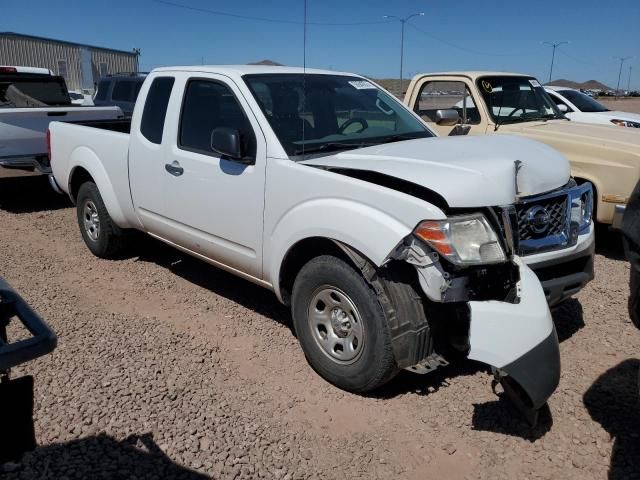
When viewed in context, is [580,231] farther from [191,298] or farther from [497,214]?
[191,298]

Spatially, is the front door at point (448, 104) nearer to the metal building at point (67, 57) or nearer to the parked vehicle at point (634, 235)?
the parked vehicle at point (634, 235)

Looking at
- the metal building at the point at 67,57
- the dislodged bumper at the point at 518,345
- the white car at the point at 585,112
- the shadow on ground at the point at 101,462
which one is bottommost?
the shadow on ground at the point at 101,462

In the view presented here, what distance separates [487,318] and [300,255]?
1344 millimetres

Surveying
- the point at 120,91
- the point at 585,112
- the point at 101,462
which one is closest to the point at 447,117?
the point at 101,462

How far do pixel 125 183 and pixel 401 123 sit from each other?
2536 millimetres

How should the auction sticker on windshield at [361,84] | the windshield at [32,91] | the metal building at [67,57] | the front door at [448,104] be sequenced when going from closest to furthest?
1. the auction sticker on windshield at [361,84]
2. the front door at [448,104]
3. the windshield at [32,91]
4. the metal building at [67,57]

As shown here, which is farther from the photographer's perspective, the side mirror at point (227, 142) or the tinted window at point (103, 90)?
the tinted window at point (103, 90)

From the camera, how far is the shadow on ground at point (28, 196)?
8.65 metres

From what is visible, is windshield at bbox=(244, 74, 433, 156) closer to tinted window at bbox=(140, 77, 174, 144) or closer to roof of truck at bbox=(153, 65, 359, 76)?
roof of truck at bbox=(153, 65, 359, 76)

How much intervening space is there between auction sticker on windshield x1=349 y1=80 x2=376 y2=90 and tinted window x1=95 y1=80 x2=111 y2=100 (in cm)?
1076

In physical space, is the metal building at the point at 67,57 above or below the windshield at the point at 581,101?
above

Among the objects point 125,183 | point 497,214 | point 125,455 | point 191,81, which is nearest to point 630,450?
point 497,214

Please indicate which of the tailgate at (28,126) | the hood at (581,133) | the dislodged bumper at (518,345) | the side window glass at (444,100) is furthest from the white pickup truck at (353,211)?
the tailgate at (28,126)

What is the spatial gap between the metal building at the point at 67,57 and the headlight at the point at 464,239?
3846 cm
